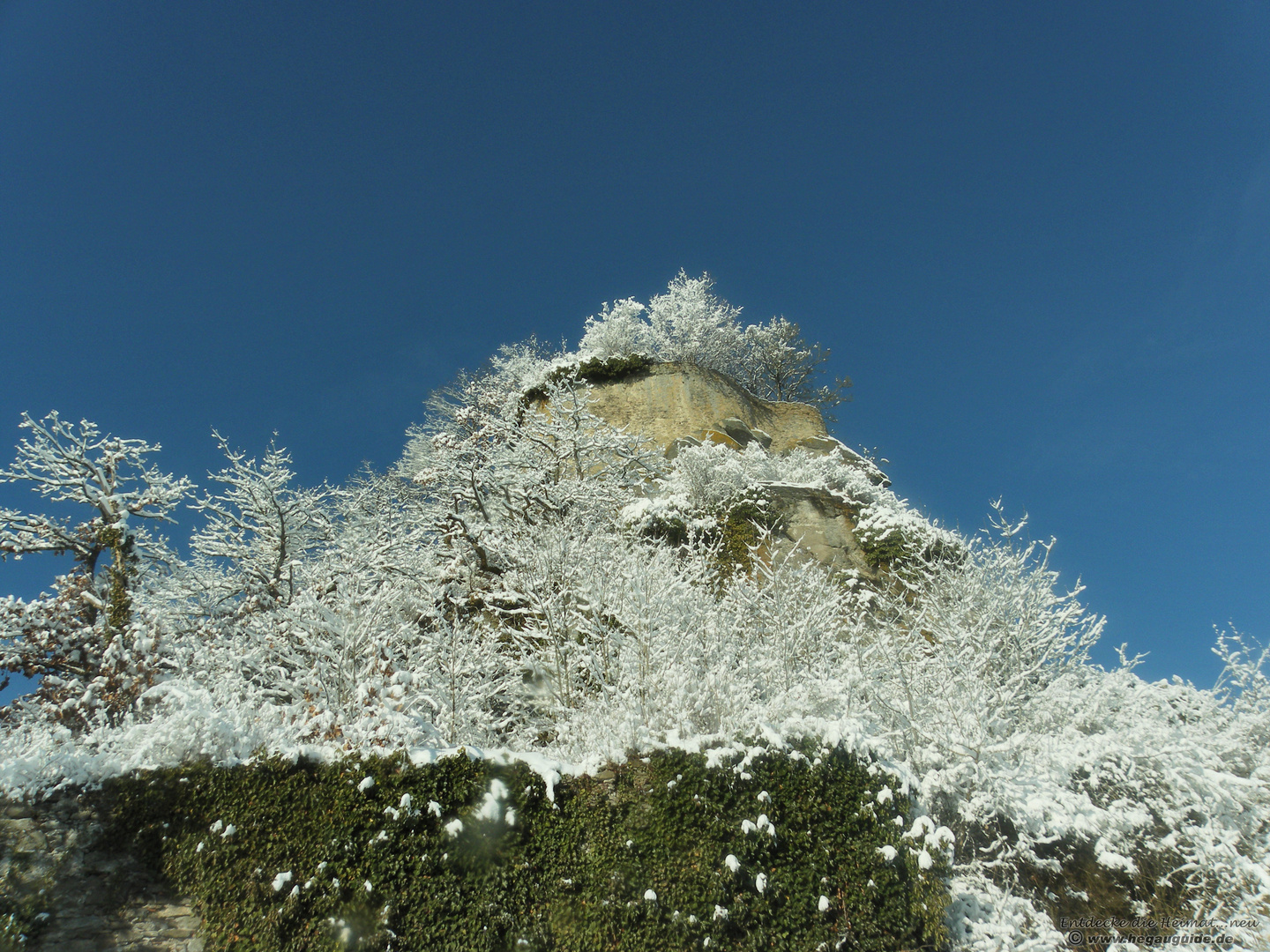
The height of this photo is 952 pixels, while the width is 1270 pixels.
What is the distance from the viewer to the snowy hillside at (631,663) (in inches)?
243

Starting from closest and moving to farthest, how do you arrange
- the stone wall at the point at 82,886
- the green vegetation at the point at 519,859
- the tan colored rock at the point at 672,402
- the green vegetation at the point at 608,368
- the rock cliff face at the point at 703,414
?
the stone wall at the point at 82,886, the green vegetation at the point at 519,859, the rock cliff face at the point at 703,414, the tan colored rock at the point at 672,402, the green vegetation at the point at 608,368

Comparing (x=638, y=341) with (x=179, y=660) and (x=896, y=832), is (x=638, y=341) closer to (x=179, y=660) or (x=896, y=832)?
(x=179, y=660)

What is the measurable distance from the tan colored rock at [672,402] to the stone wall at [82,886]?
1922cm

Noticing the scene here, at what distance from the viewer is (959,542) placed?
14.9m

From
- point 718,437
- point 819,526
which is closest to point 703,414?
point 718,437

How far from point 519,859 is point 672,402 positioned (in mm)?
20460

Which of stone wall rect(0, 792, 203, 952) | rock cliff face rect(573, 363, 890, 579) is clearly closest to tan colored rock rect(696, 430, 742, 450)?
rock cliff face rect(573, 363, 890, 579)

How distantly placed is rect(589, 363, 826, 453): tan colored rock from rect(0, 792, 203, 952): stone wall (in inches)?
757

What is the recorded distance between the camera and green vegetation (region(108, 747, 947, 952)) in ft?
16.8

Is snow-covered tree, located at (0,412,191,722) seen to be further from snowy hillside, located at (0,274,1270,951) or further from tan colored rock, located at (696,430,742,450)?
tan colored rock, located at (696,430,742,450)

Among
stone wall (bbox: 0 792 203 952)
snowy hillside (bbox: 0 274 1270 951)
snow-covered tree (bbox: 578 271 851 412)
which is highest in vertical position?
snow-covered tree (bbox: 578 271 851 412)

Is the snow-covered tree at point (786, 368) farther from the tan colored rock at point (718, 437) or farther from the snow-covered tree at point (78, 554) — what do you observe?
the snow-covered tree at point (78, 554)

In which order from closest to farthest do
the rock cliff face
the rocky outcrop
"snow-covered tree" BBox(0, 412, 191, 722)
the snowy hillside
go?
1. the snowy hillside
2. "snow-covered tree" BBox(0, 412, 191, 722)
3. the rocky outcrop
4. the rock cliff face

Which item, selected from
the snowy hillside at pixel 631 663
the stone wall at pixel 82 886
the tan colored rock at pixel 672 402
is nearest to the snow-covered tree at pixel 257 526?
the snowy hillside at pixel 631 663
